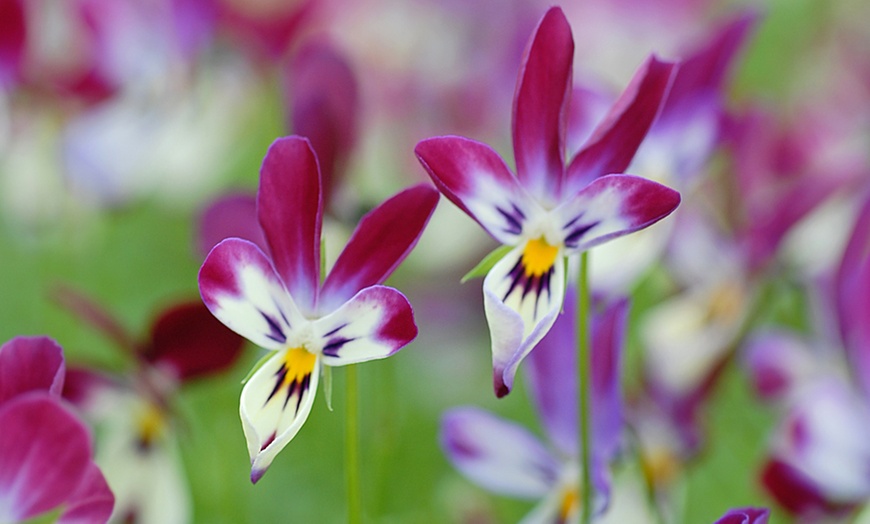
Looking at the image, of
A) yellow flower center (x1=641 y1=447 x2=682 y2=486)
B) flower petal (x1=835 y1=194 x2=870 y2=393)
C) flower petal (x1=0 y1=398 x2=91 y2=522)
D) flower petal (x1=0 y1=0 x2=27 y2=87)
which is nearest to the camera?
flower petal (x1=0 y1=398 x2=91 y2=522)

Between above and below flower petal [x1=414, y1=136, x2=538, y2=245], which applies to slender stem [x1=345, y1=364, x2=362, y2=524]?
below

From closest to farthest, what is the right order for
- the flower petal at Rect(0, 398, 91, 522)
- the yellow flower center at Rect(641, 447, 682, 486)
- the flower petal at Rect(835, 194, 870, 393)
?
the flower petal at Rect(0, 398, 91, 522) → the flower petal at Rect(835, 194, 870, 393) → the yellow flower center at Rect(641, 447, 682, 486)

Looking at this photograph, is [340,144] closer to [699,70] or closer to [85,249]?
[699,70]

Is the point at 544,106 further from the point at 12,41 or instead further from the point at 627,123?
the point at 12,41

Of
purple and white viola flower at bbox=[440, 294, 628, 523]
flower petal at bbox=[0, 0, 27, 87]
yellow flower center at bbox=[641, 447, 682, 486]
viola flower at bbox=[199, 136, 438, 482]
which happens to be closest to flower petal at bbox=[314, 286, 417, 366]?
viola flower at bbox=[199, 136, 438, 482]

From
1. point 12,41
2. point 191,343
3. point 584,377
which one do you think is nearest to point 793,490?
point 584,377

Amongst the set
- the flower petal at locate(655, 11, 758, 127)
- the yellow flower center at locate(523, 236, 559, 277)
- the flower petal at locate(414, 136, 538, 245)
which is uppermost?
the flower petal at locate(655, 11, 758, 127)

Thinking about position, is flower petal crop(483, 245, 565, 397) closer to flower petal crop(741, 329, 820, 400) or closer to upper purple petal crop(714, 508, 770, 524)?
upper purple petal crop(714, 508, 770, 524)
